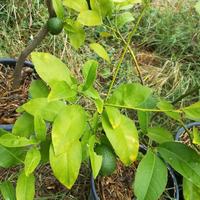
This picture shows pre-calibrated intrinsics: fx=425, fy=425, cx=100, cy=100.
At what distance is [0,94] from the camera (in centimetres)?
173

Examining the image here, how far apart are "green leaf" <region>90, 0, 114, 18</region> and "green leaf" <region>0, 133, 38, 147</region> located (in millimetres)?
391

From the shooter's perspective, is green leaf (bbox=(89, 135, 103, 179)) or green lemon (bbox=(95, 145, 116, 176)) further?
green lemon (bbox=(95, 145, 116, 176))

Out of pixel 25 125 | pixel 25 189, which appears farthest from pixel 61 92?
pixel 25 189

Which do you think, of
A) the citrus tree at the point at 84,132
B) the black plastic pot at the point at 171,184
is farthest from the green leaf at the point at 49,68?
the black plastic pot at the point at 171,184

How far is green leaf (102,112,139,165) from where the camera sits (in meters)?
0.97

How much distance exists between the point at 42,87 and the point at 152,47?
5.11 ft

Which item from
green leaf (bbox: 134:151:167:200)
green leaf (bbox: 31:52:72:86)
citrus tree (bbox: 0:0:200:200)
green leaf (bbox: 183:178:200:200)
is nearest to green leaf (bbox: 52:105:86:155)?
citrus tree (bbox: 0:0:200:200)

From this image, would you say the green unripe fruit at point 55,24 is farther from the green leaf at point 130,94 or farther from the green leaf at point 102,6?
the green leaf at point 130,94

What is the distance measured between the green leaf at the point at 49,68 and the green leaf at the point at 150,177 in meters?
0.28

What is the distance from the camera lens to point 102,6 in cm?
115

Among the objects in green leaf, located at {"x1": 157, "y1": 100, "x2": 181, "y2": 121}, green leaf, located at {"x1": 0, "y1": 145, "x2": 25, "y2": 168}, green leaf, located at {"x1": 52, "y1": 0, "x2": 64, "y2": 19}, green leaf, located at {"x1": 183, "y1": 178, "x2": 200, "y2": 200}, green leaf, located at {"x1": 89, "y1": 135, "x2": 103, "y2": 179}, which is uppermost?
green leaf, located at {"x1": 52, "y1": 0, "x2": 64, "y2": 19}

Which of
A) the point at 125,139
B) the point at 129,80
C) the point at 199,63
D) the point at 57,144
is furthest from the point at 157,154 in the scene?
the point at 199,63

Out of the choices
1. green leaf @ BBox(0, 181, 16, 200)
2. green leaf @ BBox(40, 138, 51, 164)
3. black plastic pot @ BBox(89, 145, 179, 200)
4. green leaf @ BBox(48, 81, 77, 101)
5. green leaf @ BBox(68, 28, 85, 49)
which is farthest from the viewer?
black plastic pot @ BBox(89, 145, 179, 200)

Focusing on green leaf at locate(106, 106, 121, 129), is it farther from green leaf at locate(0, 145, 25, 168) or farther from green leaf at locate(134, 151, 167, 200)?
green leaf at locate(0, 145, 25, 168)
